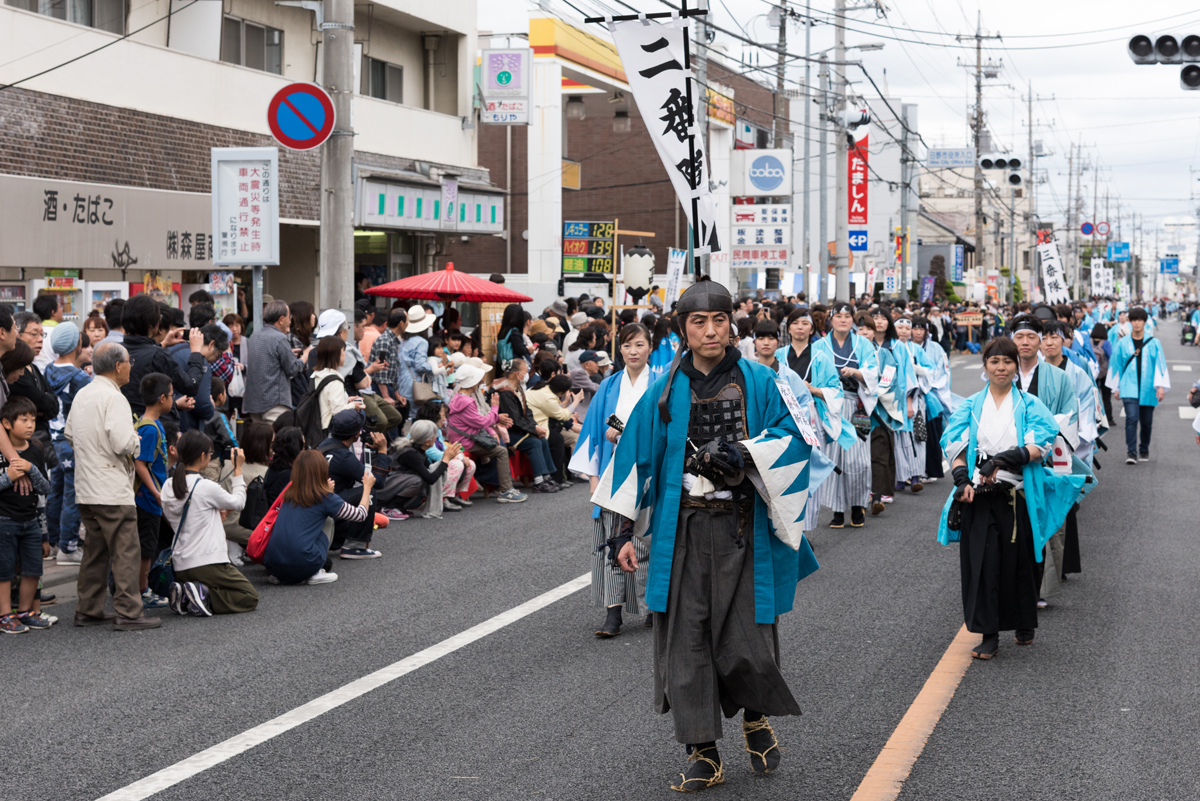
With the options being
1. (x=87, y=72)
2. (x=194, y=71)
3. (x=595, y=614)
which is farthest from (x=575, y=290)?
(x=595, y=614)

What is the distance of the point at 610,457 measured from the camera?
23.6 feet

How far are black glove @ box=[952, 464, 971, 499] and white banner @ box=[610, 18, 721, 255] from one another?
8.26 ft

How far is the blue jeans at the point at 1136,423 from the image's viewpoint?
15500 mm

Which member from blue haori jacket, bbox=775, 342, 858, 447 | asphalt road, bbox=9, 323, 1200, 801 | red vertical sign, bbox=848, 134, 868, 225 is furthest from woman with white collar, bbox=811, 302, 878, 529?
red vertical sign, bbox=848, 134, 868, 225

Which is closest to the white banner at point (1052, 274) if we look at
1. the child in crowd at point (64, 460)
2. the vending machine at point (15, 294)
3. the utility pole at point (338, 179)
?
the utility pole at point (338, 179)

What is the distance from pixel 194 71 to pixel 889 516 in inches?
434

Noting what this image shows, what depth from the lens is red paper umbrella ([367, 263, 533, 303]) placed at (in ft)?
50.7

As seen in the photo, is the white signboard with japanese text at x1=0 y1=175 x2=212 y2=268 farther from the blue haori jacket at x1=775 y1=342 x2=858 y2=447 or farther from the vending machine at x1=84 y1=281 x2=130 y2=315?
the blue haori jacket at x1=775 y1=342 x2=858 y2=447

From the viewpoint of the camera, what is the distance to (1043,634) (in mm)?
7055

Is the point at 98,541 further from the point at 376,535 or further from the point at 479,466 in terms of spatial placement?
the point at 479,466

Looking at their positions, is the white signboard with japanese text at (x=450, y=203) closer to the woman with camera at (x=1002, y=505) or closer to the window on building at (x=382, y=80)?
the window on building at (x=382, y=80)

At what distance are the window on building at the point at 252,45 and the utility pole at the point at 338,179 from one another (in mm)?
6085

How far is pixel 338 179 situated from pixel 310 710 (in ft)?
24.6

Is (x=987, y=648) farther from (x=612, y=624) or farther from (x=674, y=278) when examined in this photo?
(x=674, y=278)
